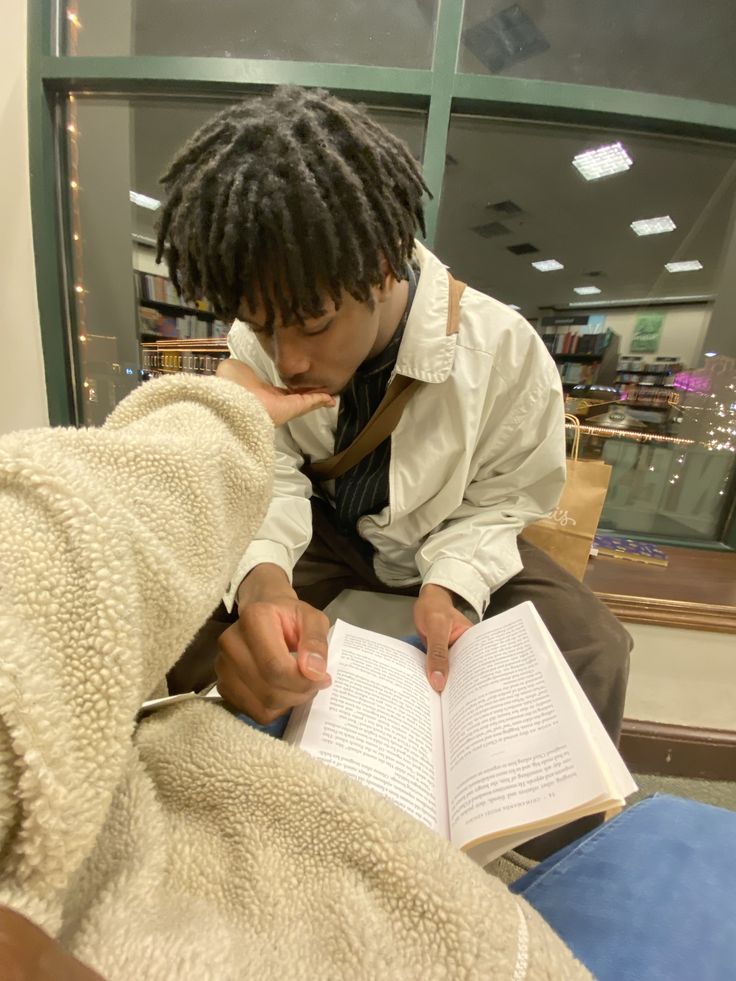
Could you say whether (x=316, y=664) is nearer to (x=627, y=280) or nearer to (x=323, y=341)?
(x=323, y=341)

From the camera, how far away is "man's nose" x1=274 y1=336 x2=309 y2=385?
1.82 ft

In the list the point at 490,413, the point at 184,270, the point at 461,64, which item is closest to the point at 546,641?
the point at 490,413

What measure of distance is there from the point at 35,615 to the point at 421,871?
203 millimetres

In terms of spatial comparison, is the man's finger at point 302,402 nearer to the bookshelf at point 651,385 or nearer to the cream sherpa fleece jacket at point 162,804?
the cream sherpa fleece jacket at point 162,804

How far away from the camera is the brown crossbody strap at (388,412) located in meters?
0.66

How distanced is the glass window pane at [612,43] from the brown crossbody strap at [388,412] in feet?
2.87

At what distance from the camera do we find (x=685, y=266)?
1.44m

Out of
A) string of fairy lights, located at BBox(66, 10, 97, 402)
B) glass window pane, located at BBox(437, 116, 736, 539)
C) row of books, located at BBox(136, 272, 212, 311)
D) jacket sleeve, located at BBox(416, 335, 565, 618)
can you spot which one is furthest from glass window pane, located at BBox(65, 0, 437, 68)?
jacket sleeve, located at BBox(416, 335, 565, 618)

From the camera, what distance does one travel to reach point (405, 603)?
0.78 m

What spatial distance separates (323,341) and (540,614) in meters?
0.47

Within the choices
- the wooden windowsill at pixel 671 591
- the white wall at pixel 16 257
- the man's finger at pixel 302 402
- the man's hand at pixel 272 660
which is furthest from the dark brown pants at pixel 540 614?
the white wall at pixel 16 257

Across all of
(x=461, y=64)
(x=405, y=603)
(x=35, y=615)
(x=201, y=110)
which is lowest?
(x=405, y=603)

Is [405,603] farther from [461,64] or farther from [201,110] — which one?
[201,110]

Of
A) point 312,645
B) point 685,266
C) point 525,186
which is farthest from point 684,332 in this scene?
point 312,645
